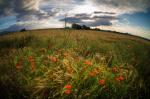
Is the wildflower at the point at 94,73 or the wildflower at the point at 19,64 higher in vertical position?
the wildflower at the point at 19,64

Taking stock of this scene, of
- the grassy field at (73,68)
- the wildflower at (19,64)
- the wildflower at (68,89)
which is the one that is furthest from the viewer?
the wildflower at (19,64)

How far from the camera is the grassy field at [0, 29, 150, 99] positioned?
8.87ft

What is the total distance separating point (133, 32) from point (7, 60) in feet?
9.16

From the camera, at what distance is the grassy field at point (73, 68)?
8.87 ft

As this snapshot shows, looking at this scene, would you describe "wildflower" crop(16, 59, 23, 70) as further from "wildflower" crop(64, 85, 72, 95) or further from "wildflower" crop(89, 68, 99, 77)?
"wildflower" crop(89, 68, 99, 77)

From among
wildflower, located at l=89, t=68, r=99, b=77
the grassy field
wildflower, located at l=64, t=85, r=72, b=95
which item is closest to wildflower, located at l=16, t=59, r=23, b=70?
the grassy field

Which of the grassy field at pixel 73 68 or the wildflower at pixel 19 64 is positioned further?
the wildflower at pixel 19 64

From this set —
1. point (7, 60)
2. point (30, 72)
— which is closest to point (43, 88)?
point (30, 72)

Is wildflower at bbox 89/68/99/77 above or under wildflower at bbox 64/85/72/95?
above

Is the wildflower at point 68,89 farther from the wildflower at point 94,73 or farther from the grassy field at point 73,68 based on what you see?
the wildflower at point 94,73

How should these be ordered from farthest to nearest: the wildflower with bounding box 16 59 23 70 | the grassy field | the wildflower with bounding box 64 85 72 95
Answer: the wildflower with bounding box 16 59 23 70 < the grassy field < the wildflower with bounding box 64 85 72 95

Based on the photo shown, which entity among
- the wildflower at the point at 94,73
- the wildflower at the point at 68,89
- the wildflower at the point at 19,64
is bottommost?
the wildflower at the point at 68,89

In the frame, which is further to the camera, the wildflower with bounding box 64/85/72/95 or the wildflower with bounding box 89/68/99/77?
the wildflower with bounding box 89/68/99/77

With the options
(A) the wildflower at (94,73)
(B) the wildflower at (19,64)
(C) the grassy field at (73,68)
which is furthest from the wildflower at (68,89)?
(B) the wildflower at (19,64)
